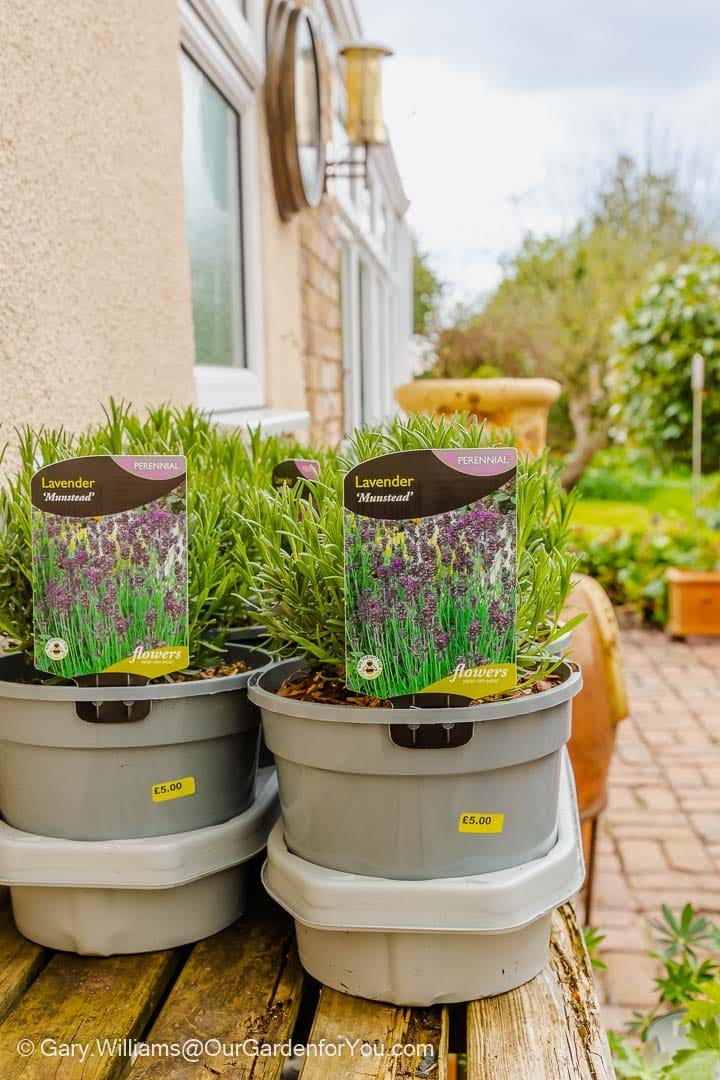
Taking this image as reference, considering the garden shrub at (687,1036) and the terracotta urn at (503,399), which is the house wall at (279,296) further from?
the garden shrub at (687,1036)

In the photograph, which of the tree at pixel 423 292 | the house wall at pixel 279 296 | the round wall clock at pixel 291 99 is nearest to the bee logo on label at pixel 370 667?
the house wall at pixel 279 296

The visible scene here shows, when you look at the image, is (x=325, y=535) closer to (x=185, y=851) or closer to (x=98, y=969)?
(x=185, y=851)

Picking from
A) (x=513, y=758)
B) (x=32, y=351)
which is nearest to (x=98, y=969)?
(x=513, y=758)

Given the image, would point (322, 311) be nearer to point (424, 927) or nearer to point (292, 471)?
point (292, 471)

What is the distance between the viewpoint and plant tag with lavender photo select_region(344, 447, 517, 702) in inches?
31.3

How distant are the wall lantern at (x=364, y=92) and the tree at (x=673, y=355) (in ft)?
8.59

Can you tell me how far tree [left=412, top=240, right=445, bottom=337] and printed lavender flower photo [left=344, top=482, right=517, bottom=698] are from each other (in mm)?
12017

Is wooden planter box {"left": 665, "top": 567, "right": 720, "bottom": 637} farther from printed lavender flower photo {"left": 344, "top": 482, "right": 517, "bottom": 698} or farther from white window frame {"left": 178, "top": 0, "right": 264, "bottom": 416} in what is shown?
printed lavender flower photo {"left": 344, "top": 482, "right": 517, "bottom": 698}

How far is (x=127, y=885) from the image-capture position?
35.1 inches

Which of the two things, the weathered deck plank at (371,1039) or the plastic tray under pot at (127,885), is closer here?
the weathered deck plank at (371,1039)

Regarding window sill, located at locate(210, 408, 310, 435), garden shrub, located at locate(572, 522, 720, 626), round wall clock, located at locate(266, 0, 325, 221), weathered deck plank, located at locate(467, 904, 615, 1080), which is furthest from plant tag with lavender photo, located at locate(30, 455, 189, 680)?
garden shrub, located at locate(572, 522, 720, 626)

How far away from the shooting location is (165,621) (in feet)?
2.94

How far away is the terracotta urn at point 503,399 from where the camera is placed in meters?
2.91

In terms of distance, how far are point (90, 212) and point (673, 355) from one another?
5.43 metres
